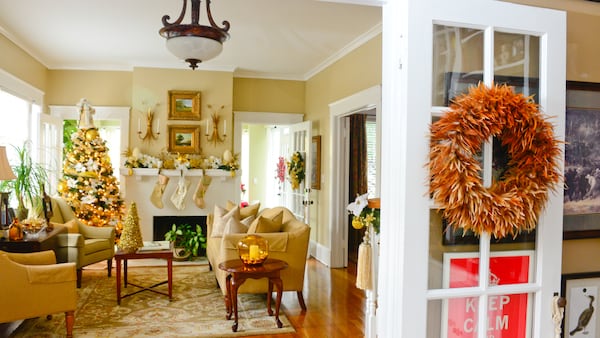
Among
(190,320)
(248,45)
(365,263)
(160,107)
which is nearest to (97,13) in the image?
(248,45)

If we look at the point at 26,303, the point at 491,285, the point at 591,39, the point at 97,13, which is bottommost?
the point at 26,303

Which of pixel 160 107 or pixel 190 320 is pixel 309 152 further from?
pixel 190 320

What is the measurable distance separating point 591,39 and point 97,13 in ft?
14.4

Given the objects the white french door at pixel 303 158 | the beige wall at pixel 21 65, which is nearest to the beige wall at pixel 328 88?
the white french door at pixel 303 158

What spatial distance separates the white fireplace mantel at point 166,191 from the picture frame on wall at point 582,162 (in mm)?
5646

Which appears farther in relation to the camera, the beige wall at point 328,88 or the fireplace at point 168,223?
the fireplace at point 168,223

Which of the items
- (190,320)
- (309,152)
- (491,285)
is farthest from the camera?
(309,152)

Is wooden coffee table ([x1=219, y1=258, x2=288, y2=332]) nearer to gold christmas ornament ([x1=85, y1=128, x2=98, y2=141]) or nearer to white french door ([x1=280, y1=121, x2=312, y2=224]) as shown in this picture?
white french door ([x1=280, y1=121, x2=312, y2=224])

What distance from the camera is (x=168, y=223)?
727 centimetres

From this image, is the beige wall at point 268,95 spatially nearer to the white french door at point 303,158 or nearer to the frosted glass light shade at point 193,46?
the white french door at point 303,158

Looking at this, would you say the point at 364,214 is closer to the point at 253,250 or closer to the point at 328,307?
the point at 253,250

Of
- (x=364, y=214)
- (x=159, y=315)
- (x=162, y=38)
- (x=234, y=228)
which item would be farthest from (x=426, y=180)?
(x=162, y=38)

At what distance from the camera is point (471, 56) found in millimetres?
1836

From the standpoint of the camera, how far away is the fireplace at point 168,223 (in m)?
7.20
